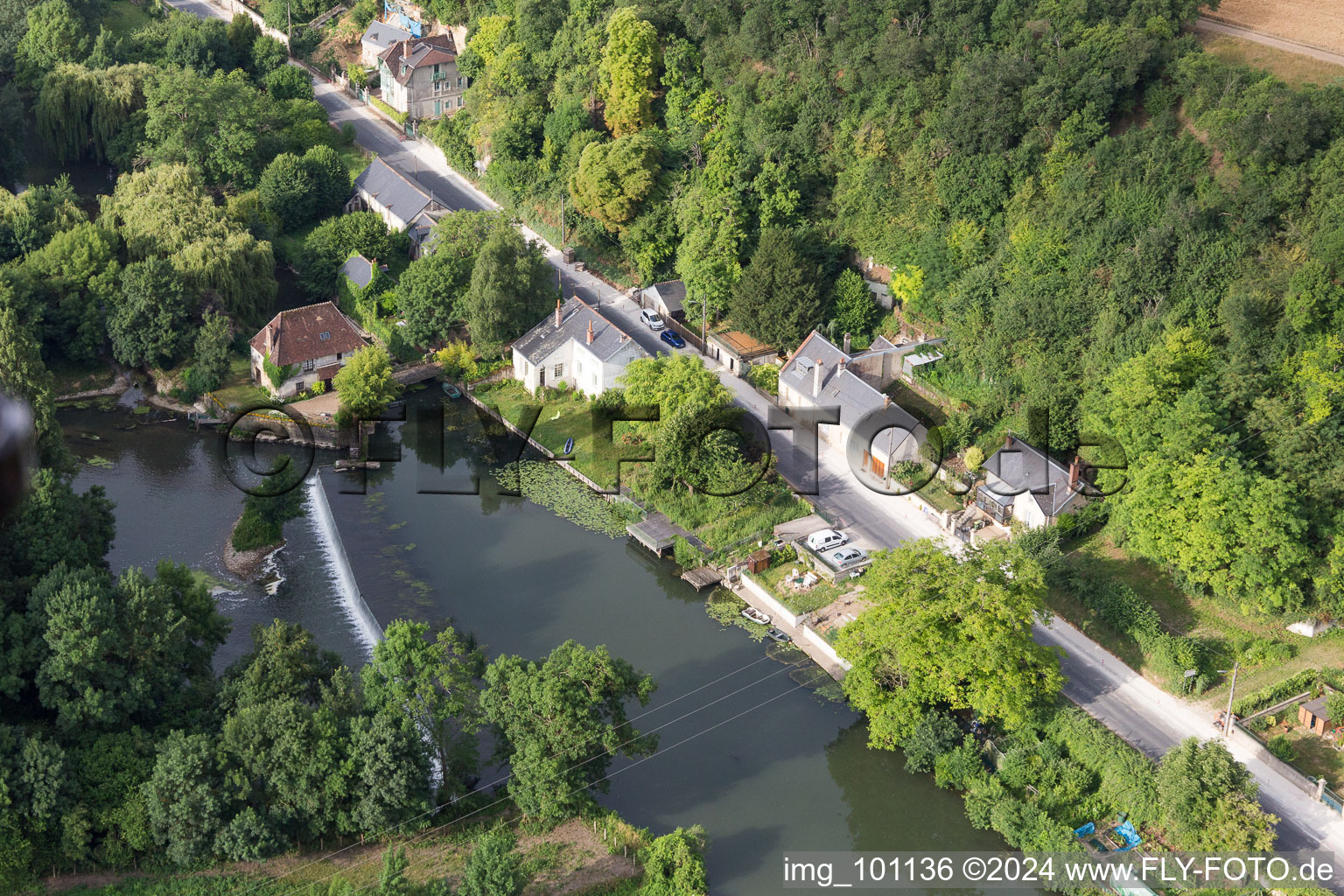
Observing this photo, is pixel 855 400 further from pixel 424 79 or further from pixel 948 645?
pixel 424 79

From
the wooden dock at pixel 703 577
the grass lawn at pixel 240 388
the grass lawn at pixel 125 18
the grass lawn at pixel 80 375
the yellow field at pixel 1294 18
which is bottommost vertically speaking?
the grass lawn at pixel 80 375

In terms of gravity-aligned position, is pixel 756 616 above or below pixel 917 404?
below

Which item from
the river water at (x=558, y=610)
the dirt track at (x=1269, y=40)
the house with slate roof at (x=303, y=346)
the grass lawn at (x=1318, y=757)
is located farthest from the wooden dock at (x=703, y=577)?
the dirt track at (x=1269, y=40)

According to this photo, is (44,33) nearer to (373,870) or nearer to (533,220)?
(533,220)

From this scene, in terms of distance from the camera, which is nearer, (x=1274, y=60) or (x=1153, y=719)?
(x=1153, y=719)

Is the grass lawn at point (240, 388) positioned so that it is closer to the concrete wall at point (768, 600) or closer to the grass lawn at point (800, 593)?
the concrete wall at point (768, 600)

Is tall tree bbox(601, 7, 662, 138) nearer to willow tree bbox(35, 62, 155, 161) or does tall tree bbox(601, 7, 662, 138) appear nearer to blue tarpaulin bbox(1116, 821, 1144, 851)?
willow tree bbox(35, 62, 155, 161)

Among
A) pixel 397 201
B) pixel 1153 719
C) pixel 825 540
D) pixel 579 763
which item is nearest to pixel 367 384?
pixel 397 201

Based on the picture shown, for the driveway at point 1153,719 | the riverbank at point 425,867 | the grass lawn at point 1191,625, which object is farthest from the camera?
the grass lawn at point 1191,625
